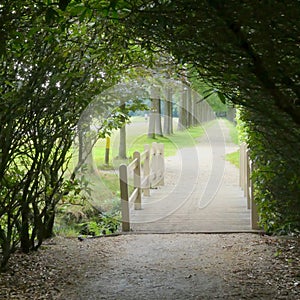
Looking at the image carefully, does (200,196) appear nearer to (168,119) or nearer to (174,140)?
(174,140)

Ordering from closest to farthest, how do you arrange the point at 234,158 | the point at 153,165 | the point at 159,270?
the point at 159,270, the point at 153,165, the point at 234,158

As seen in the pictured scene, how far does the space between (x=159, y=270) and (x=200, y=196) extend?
5.08 meters

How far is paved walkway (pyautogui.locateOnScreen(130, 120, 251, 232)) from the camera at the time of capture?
6.68m

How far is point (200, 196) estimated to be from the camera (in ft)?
30.4

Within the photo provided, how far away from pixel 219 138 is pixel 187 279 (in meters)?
9.38

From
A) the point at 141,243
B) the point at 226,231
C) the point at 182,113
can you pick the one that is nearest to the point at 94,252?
the point at 141,243

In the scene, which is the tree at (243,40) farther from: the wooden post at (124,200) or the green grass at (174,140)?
the green grass at (174,140)

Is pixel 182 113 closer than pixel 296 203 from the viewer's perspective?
No

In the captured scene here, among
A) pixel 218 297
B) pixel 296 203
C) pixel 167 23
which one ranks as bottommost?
pixel 218 297

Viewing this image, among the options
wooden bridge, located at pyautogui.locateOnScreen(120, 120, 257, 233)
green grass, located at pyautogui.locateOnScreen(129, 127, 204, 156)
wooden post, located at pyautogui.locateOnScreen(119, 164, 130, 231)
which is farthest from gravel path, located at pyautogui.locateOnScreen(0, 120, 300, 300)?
green grass, located at pyautogui.locateOnScreen(129, 127, 204, 156)

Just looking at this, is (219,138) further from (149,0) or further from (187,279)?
(149,0)

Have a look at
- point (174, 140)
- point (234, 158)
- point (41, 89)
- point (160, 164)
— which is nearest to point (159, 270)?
point (41, 89)

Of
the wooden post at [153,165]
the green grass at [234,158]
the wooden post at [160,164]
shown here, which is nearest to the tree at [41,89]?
the wooden post at [153,165]

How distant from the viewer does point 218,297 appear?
3.50m
